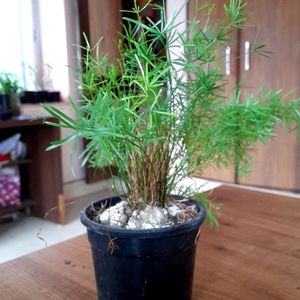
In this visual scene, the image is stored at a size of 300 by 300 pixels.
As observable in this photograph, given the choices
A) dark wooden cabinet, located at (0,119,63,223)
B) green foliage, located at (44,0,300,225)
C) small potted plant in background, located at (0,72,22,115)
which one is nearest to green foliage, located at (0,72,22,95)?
small potted plant in background, located at (0,72,22,115)

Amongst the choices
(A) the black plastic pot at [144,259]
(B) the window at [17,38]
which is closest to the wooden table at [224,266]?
(A) the black plastic pot at [144,259]

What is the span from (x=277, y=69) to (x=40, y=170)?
1.80 m

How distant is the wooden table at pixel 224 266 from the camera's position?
1.87 feet

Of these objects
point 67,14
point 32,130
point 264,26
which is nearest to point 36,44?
point 67,14

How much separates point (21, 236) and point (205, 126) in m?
1.95

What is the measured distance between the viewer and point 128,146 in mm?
422

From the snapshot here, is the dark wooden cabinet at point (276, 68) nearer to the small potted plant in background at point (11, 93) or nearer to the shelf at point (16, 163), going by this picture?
the small potted plant in background at point (11, 93)

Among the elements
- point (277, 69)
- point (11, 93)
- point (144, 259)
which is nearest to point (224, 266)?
point (144, 259)

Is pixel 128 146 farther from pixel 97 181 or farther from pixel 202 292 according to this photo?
pixel 97 181

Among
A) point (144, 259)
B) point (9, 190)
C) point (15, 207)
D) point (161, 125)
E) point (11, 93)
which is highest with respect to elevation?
point (11, 93)

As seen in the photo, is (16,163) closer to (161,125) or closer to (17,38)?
(17,38)

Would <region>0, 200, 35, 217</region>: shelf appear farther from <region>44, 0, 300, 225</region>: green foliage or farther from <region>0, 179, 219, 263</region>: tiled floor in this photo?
<region>44, 0, 300, 225</region>: green foliage

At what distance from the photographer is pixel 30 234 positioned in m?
2.22

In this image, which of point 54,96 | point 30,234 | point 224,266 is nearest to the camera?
point 224,266
